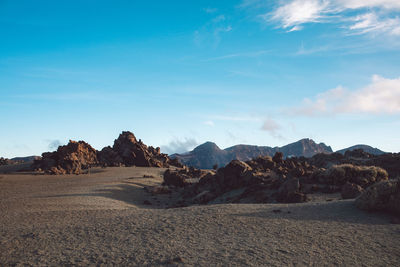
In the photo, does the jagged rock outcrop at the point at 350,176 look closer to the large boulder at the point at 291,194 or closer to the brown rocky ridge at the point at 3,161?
the large boulder at the point at 291,194

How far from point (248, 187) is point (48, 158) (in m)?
22.3

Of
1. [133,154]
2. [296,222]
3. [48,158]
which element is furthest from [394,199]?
[133,154]

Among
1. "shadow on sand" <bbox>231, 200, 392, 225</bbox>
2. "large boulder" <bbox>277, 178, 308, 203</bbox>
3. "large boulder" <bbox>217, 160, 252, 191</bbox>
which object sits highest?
"large boulder" <bbox>217, 160, 252, 191</bbox>

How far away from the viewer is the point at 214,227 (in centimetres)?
880

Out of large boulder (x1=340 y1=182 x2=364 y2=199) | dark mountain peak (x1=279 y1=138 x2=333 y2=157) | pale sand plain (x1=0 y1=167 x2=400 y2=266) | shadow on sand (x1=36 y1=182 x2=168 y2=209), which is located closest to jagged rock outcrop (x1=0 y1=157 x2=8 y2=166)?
shadow on sand (x1=36 y1=182 x2=168 y2=209)

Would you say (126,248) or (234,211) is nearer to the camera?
(126,248)

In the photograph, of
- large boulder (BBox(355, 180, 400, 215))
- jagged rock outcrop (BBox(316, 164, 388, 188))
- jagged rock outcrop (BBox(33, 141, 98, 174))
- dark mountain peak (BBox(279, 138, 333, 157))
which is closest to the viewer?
large boulder (BBox(355, 180, 400, 215))

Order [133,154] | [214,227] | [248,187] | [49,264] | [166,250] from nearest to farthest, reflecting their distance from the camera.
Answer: [49,264], [166,250], [214,227], [248,187], [133,154]

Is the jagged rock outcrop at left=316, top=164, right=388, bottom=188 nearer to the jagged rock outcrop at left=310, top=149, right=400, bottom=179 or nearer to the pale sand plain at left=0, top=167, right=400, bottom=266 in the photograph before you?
the pale sand plain at left=0, top=167, right=400, bottom=266

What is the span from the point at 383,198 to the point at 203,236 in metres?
6.51

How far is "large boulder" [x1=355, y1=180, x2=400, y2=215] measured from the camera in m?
9.98

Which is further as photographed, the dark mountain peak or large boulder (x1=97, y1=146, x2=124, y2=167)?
the dark mountain peak

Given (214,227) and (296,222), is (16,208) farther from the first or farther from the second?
(296,222)

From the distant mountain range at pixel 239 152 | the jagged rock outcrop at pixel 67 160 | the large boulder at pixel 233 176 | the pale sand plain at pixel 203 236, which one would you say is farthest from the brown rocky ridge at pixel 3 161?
the distant mountain range at pixel 239 152
